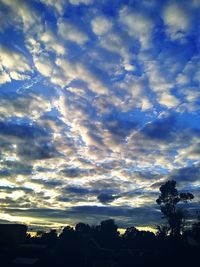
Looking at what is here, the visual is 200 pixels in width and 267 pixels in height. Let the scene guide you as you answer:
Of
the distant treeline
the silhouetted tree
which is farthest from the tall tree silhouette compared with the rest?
the silhouetted tree

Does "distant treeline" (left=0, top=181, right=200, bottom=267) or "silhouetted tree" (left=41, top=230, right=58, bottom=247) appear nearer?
"distant treeline" (left=0, top=181, right=200, bottom=267)

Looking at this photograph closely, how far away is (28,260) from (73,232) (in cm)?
2195

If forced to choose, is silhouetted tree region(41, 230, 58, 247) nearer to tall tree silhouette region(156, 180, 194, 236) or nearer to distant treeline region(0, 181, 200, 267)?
distant treeline region(0, 181, 200, 267)

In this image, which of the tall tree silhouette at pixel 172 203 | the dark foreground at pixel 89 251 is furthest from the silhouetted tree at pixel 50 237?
the tall tree silhouette at pixel 172 203

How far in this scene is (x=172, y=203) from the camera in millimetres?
74438

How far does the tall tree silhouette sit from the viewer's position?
7269cm

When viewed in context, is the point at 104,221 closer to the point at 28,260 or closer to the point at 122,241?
the point at 122,241

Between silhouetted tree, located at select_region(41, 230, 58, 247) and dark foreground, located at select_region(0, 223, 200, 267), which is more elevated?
silhouetted tree, located at select_region(41, 230, 58, 247)

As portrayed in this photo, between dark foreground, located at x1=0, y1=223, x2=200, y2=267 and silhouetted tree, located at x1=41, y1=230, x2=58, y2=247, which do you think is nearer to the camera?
dark foreground, located at x1=0, y1=223, x2=200, y2=267

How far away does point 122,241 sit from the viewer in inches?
3479

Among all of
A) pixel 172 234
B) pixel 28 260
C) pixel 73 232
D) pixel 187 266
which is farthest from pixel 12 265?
pixel 172 234

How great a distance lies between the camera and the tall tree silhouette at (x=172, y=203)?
72688 millimetres

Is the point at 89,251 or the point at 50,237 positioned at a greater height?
the point at 50,237

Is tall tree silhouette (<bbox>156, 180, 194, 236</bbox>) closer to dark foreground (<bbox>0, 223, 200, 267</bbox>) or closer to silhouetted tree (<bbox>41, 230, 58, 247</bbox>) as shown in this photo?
dark foreground (<bbox>0, 223, 200, 267</bbox>)
